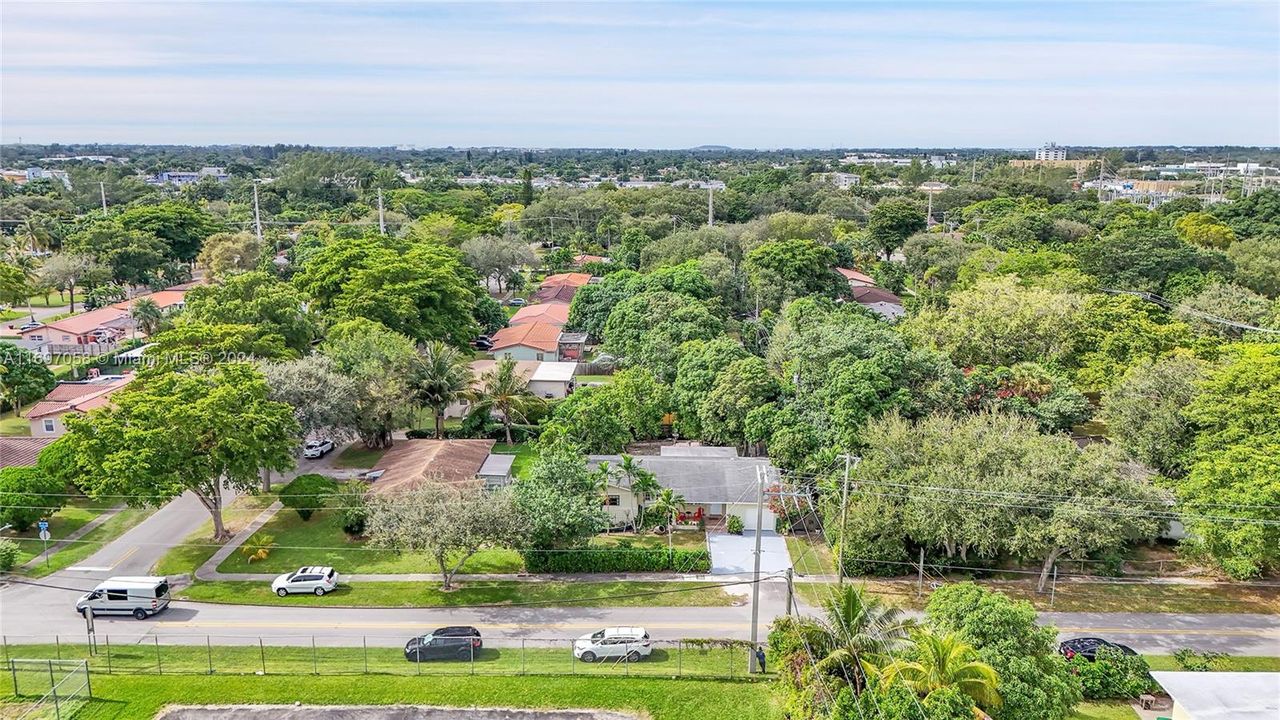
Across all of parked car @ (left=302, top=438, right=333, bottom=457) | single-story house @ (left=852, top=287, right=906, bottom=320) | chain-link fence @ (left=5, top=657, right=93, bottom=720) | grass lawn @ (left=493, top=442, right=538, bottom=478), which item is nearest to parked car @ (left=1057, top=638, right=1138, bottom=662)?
grass lawn @ (left=493, top=442, right=538, bottom=478)

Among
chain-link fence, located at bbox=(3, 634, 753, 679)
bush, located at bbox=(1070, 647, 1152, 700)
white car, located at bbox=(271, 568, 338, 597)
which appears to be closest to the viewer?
bush, located at bbox=(1070, 647, 1152, 700)

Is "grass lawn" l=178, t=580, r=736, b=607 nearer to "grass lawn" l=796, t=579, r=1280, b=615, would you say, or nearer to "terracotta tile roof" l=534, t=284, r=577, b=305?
"grass lawn" l=796, t=579, r=1280, b=615

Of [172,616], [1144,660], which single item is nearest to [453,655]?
[172,616]

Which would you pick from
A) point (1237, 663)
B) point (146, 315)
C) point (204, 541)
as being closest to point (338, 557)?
point (204, 541)

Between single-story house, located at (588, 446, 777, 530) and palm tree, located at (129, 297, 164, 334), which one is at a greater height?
palm tree, located at (129, 297, 164, 334)

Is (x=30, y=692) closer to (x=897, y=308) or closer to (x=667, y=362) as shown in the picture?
(x=667, y=362)

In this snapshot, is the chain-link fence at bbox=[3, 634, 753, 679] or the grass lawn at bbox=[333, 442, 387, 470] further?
the grass lawn at bbox=[333, 442, 387, 470]
